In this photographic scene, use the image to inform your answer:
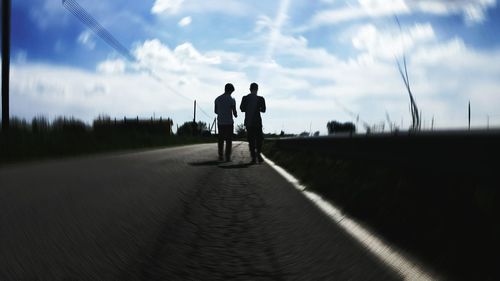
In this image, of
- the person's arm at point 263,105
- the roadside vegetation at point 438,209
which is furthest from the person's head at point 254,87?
the roadside vegetation at point 438,209

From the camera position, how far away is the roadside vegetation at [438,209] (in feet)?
9.08

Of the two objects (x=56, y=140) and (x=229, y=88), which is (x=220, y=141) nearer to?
(x=229, y=88)

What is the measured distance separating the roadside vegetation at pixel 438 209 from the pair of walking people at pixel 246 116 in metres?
8.38

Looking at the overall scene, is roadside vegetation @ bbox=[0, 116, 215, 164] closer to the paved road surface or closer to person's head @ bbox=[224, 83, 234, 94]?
person's head @ bbox=[224, 83, 234, 94]

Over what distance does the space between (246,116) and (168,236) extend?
36.7 feet

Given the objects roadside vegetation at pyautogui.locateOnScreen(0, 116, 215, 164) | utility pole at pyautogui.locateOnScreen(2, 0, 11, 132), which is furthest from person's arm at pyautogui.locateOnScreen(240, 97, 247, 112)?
utility pole at pyautogui.locateOnScreen(2, 0, 11, 132)

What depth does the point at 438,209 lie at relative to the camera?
3.64 metres

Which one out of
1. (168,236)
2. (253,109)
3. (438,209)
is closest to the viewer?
(168,236)

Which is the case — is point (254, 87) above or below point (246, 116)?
above

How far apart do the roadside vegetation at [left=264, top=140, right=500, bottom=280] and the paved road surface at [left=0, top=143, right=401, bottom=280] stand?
0.99 ft

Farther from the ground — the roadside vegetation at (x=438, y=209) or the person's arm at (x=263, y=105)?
the person's arm at (x=263, y=105)

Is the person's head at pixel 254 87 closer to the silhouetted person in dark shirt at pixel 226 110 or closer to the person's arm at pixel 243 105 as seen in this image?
the person's arm at pixel 243 105

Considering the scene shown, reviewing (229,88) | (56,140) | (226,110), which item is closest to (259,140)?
(226,110)

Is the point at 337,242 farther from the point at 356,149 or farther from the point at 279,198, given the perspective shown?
the point at 356,149
